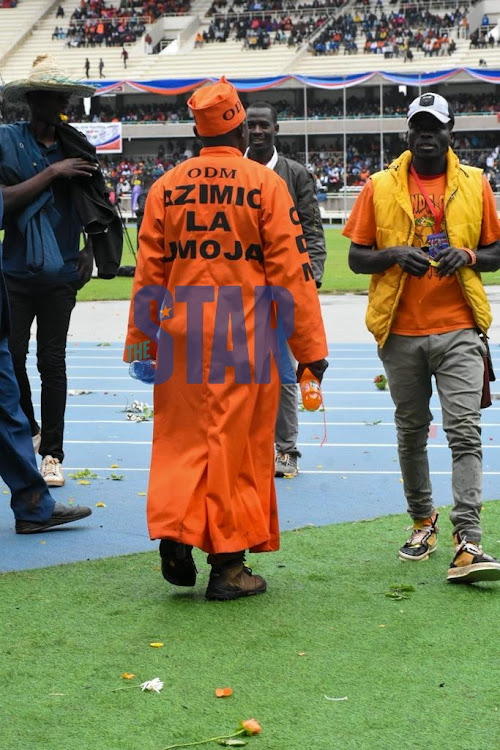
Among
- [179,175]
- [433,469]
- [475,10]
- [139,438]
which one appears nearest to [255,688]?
[179,175]

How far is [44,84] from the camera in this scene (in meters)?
5.97

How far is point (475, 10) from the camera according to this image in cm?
6200

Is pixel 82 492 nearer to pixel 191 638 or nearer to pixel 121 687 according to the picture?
pixel 191 638

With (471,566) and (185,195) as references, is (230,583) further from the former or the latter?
(185,195)

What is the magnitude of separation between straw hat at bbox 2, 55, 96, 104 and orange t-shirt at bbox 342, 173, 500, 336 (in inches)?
77.4

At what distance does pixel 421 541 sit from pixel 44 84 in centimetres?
292

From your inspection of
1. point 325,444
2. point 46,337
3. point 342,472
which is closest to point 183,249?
point 46,337

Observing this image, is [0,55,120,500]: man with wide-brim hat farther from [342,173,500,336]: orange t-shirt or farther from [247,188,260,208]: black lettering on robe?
[342,173,500,336]: orange t-shirt

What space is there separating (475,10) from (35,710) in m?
63.1

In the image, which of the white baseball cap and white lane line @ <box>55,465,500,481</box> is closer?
the white baseball cap

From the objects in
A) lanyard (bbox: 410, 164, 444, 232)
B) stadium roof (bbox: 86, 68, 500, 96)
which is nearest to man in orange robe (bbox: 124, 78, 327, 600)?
lanyard (bbox: 410, 164, 444, 232)

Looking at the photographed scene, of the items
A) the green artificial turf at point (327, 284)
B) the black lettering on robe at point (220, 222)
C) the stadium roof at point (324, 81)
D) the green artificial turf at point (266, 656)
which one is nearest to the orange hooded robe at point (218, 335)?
the black lettering on robe at point (220, 222)

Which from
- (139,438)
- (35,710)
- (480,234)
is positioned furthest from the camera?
(139,438)

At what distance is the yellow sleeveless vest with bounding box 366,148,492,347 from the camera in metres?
4.95
